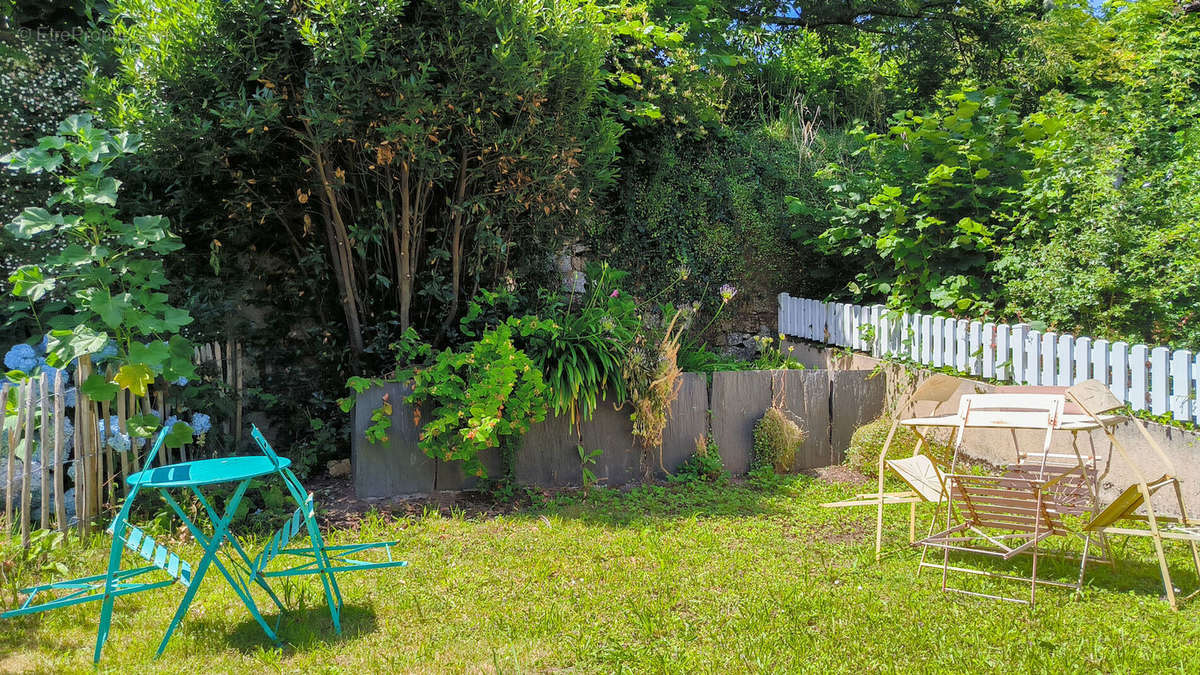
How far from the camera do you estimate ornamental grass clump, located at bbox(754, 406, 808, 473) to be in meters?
5.89

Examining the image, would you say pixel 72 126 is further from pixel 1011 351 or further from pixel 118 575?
pixel 1011 351

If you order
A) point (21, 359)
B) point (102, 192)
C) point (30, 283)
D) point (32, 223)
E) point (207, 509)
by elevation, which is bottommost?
point (207, 509)

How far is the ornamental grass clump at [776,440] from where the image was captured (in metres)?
5.89

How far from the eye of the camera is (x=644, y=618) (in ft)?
10.5

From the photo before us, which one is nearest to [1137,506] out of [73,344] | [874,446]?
[874,446]

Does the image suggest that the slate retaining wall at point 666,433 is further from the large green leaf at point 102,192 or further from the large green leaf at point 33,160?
the large green leaf at point 33,160

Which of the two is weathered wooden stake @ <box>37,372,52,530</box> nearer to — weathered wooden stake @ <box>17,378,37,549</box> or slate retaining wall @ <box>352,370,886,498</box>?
weathered wooden stake @ <box>17,378,37,549</box>

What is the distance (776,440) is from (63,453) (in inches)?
174

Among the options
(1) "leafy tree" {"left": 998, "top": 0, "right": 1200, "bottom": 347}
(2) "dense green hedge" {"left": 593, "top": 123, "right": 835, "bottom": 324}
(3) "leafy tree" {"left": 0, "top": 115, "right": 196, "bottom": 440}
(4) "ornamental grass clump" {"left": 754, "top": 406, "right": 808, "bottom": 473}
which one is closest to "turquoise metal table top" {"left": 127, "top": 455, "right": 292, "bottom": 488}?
(3) "leafy tree" {"left": 0, "top": 115, "right": 196, "bottom": 440}

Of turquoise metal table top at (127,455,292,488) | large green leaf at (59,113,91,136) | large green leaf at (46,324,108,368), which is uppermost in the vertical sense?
large green leaf at (59,113,91,136)

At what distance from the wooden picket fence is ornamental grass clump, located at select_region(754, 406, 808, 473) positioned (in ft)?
13.0

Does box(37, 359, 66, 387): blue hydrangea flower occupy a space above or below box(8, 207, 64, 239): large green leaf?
below

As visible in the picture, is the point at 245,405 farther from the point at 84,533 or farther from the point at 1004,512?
the point at 1004,512

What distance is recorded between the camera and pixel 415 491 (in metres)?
5.25
